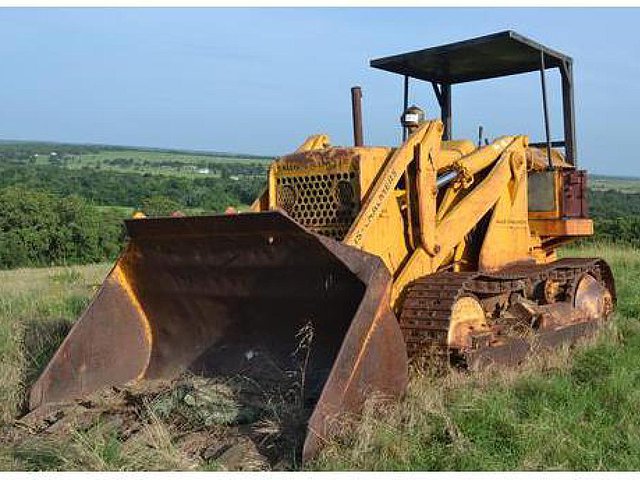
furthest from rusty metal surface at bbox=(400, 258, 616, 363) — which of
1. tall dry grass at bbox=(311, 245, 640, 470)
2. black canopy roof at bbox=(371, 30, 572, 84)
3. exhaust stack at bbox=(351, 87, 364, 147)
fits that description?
black canopy roof at bbox=(371, 30, 572, 84)

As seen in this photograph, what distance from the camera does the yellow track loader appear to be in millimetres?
5094

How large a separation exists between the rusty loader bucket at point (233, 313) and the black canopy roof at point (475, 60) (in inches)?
129

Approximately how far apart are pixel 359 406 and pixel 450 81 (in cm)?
544

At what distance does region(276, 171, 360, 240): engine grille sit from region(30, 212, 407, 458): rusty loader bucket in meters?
0.80

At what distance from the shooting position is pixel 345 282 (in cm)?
531

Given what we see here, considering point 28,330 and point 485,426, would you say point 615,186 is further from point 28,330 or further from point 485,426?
point 485,426

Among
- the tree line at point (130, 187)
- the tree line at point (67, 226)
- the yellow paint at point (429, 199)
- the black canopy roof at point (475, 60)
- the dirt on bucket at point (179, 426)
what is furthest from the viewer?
the tree line at point (130, 187)

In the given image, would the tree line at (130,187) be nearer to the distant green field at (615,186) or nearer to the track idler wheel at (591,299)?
the track idler wheel at (591,299)

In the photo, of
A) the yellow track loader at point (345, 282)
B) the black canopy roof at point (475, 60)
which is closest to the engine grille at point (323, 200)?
the yellow track loader at point (345, 282)

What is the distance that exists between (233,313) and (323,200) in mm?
1107

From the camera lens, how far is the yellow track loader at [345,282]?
16.7 ft

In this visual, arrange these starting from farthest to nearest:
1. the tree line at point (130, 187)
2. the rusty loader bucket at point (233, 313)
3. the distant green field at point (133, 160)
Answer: the distant green field at point (133, 160), the tree line at point (130, 187), the rusty loader bucket at point (233, 313)

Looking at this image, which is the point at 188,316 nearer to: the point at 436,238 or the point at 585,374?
the point at 436,238

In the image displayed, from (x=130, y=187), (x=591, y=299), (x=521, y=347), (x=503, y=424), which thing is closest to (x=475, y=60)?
(x=591, y=299)
